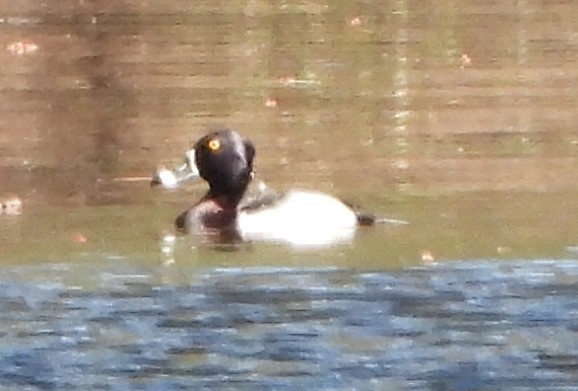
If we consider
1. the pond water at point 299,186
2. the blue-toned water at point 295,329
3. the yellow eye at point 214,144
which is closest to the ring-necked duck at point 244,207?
the yellow eye at point 214,144

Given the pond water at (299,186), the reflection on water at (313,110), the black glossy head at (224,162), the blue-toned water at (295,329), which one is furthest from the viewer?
the black glossy head at (224,162)

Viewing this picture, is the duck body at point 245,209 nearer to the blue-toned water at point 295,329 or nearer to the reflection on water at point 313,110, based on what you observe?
the reflection on water at point 313,110

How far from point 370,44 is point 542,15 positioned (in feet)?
8.82

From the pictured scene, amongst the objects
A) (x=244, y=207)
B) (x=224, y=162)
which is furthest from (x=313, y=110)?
(x=244, y=207)

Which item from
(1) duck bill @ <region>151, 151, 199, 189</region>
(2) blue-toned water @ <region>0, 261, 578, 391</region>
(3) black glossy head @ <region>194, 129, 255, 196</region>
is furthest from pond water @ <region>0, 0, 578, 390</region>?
(3) black glossy head @ <region>194, 129, 255, 196</region>

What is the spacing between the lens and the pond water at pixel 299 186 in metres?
9.00

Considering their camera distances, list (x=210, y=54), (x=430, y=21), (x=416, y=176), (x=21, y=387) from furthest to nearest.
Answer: (x=430, y=21)
(x=210, y=54)
(x=416, y=176)
(x=21, y=387)

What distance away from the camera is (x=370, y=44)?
19859 millimetres

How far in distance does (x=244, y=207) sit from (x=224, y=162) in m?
0.41

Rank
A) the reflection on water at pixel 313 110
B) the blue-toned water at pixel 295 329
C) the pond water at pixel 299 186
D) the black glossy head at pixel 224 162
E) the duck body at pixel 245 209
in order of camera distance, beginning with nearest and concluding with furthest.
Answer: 1. the blue-toned water at pixel 295 329
2. the pond water at pixel 299 186
3. the duck body at pixel 245 209
4. the reflection on water at pixel 313 110
5. the black glossy head at pixel 224 162

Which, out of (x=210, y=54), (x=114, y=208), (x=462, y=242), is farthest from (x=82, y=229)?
(x=210, y=54)

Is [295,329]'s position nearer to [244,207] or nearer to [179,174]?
[244,207]

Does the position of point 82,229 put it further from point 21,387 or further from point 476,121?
point 476,121

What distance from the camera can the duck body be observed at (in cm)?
1182
